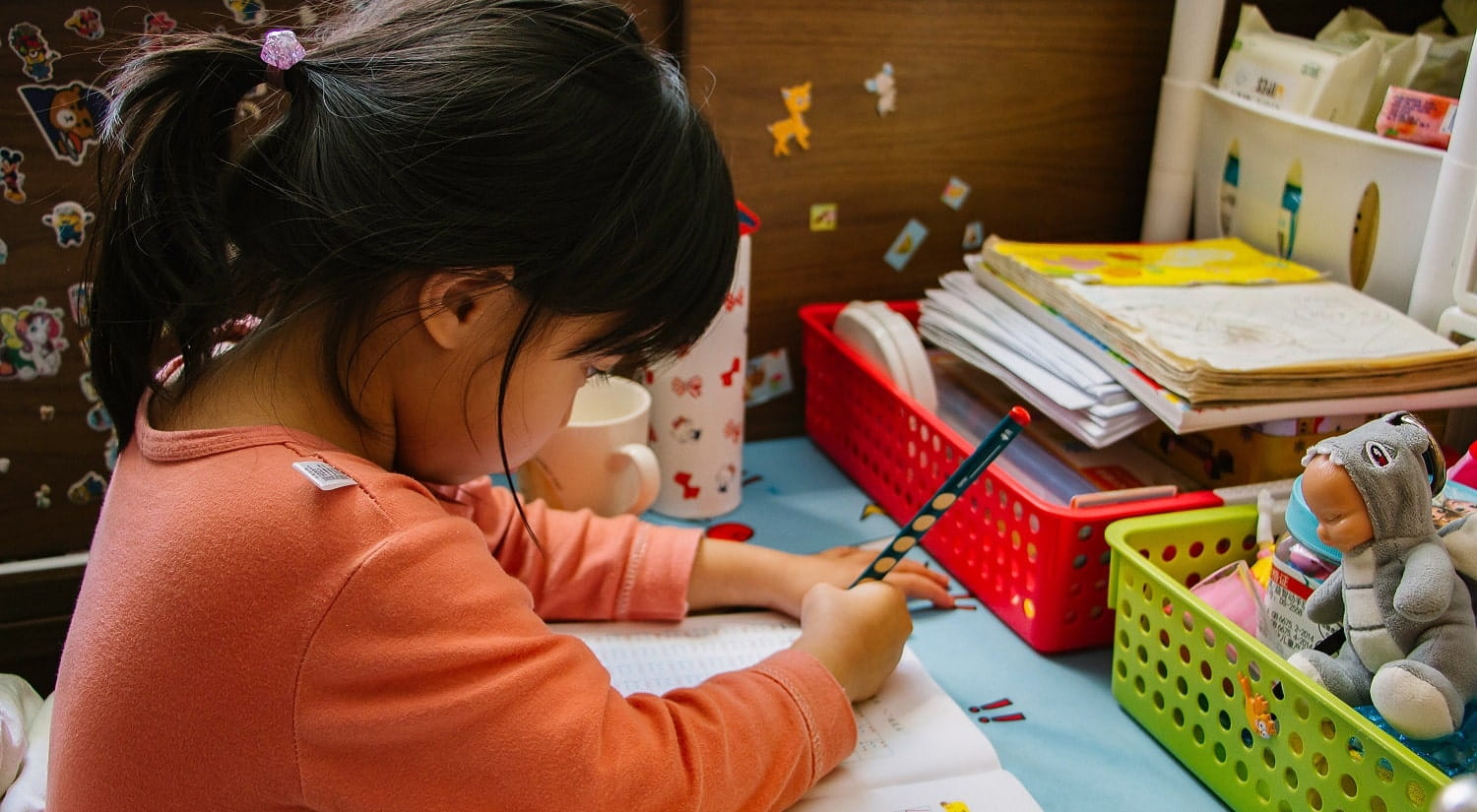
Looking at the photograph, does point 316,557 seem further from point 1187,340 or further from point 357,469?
point 1187,340

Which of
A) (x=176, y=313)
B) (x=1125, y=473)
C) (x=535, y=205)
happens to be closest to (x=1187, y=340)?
(x=1125, y=473)

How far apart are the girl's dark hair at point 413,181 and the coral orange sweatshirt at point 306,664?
0.26ft

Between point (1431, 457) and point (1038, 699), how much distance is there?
27 cm

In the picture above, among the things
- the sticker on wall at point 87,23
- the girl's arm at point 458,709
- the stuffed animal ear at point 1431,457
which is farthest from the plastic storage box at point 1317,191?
the sticker on wall at point 87,23

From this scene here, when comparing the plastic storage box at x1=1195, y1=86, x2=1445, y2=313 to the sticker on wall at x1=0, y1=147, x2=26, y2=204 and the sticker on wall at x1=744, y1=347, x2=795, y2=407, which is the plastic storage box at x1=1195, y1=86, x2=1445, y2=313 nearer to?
the sticker on wall at x1=744, y1=347, x2=795, y2=407

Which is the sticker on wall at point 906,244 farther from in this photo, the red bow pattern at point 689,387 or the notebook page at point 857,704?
the notebook page at point 857,704

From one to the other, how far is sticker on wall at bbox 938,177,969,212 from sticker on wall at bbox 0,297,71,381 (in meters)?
0.73

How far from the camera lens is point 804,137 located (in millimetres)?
1051

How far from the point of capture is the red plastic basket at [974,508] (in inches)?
30.6

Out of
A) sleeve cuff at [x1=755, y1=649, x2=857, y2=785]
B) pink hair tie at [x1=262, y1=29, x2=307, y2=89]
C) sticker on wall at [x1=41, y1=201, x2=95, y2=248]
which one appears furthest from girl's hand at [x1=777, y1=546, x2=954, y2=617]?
sticker on wall at [x1=41, y1=201, x2=95, y2=248]

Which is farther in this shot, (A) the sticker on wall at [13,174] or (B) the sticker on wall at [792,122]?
(B) the sticker on wall at [792,122]

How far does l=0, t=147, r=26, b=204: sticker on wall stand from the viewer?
33.5 inches

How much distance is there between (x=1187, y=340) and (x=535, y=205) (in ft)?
1.55

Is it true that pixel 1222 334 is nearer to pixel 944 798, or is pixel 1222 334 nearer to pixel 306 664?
pixel 944 798
